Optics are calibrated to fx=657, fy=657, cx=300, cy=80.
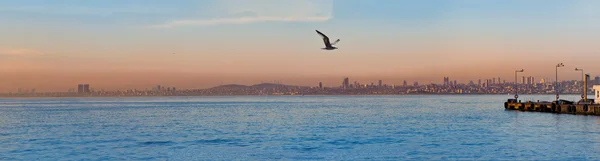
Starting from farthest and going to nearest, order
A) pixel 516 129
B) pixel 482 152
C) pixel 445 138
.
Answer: pixel 516 129, pixel 445 138, pixel 482 152

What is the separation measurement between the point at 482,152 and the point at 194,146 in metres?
17.2

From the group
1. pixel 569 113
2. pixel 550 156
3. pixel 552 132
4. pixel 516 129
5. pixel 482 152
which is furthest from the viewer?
pixel 569 113

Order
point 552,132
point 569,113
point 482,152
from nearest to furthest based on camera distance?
point 482,152 → point 552,132 → point 569,113

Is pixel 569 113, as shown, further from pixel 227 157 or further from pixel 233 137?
pixel 227 157

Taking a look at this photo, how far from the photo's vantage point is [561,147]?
38312 millimetres

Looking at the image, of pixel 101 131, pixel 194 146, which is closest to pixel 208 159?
pixel 194 146

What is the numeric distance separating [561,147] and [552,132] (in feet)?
41.7

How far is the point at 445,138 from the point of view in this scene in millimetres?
45812

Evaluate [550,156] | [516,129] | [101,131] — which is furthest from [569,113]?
[101,131]

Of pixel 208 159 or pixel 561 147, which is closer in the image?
pixel 208 159

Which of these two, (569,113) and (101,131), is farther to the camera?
(569,113)

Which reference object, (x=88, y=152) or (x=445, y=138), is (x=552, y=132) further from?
(x=88, y=152)

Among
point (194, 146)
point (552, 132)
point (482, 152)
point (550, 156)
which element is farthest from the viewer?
point (552, 132)

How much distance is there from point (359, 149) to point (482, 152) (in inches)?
271
